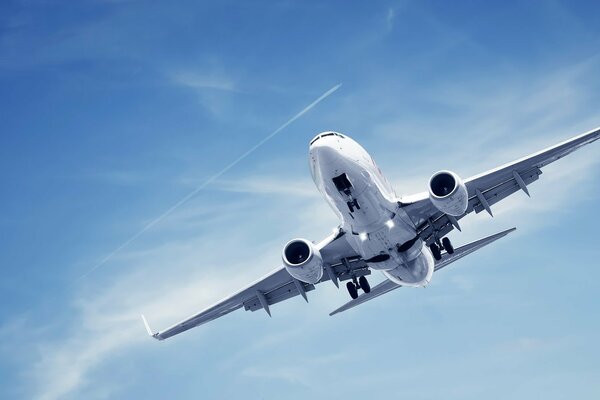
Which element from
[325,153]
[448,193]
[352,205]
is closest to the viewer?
[325,153]

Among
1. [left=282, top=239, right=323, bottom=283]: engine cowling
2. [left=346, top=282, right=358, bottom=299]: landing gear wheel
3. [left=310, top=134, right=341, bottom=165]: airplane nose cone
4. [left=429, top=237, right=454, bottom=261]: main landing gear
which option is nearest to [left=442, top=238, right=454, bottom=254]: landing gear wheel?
[left=429, top=237, right=454, bottom=261]: main landing gear

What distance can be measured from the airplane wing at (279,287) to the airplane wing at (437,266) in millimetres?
1279

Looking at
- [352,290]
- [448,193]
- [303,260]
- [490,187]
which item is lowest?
[352,290]

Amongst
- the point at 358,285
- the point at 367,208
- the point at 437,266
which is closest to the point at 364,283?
the point at 358,285

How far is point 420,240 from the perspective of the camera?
32719 millimetres

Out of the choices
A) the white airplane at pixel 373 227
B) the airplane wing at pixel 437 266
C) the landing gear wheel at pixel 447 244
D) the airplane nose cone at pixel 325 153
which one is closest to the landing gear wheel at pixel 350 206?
the white airplane at pixel 373 227

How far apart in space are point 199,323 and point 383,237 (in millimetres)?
11138

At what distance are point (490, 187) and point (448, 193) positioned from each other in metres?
4.44

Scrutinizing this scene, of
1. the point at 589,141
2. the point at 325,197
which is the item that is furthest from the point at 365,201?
the point at 589,141

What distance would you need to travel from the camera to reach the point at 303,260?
31547 mm

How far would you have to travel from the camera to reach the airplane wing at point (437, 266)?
34.8 metres

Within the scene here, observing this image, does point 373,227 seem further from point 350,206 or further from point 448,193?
point 448,193

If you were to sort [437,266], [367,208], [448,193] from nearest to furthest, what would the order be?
[448,193] < [367,208] < [437,266]

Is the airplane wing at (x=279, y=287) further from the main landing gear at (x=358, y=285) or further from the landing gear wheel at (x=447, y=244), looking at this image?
the landing gear wheel at (x=447, y=244)
